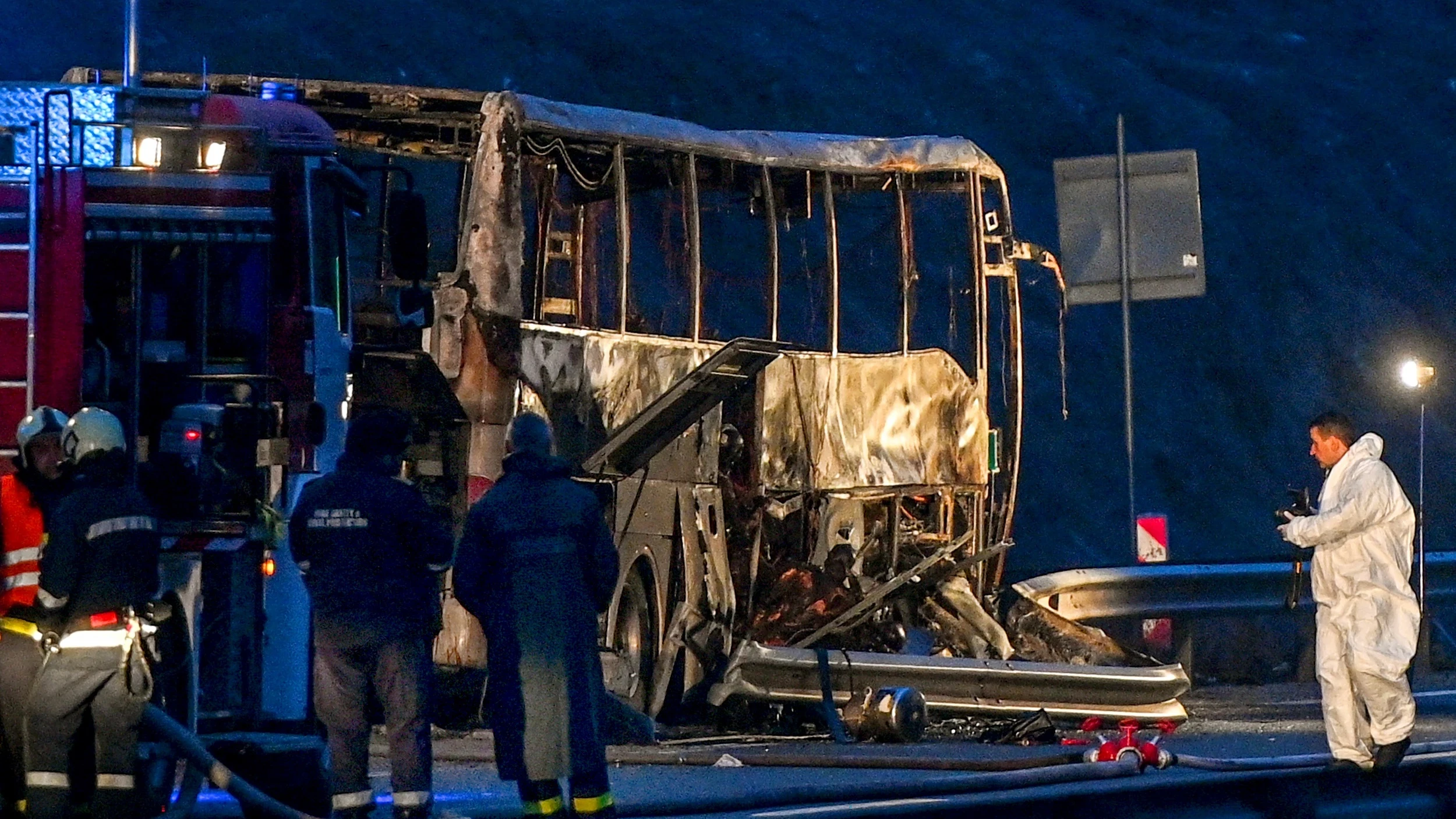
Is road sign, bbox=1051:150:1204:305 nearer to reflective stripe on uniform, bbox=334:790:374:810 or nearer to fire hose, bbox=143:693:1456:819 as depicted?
fire hose, bbox=143:693:1456:819

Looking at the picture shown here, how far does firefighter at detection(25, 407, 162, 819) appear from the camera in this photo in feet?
28.4

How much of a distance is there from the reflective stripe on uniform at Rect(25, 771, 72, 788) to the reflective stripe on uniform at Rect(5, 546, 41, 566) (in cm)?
76

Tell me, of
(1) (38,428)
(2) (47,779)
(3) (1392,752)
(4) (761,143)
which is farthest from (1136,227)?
(2) (47,779)

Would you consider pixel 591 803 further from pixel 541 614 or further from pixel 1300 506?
pixel 1300 506

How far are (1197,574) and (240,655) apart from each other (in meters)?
9.23

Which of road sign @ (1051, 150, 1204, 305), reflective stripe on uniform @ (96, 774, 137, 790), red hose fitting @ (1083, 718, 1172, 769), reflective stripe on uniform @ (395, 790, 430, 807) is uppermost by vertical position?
road sign @ (1051, 150, 1204, 305)

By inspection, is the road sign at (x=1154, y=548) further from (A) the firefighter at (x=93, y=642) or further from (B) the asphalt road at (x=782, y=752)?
(A) the firefighter at (x=93, y=642)

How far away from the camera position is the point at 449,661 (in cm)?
1462

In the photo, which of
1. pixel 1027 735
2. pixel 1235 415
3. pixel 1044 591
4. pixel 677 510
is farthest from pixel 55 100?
pixel 1235 415

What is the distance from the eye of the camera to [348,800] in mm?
9070

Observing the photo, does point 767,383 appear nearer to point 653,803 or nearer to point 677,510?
point 677,510

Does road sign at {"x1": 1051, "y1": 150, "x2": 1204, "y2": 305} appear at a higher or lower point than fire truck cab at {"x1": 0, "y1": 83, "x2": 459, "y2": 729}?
higher

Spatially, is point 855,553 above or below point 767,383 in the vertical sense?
below

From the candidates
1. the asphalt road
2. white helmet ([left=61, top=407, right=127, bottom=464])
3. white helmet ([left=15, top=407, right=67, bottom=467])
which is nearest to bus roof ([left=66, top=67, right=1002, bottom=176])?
the asphalt road
